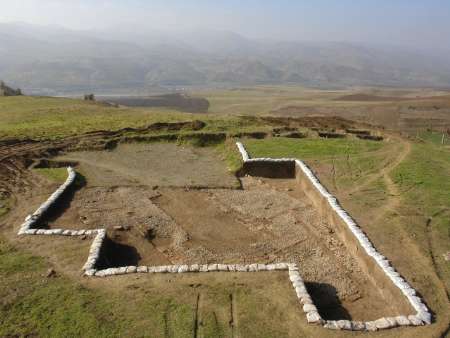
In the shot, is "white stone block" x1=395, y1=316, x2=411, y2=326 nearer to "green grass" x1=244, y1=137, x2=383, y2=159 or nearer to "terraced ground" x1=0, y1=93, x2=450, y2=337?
"terraced ground" x1=0, y1=93, x2=450, y2=337

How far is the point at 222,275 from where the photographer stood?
11.8 metres

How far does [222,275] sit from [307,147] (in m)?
14.8

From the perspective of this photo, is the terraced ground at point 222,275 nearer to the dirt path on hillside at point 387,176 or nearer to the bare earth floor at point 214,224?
the dirt path on hillside at point 387,176

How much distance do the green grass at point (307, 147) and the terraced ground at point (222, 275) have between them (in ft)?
0.38

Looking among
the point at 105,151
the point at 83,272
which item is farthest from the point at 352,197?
the point at 105,151

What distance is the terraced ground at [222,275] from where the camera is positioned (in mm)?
9727

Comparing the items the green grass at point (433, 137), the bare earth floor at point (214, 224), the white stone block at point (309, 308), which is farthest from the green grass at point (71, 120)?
the white stone block at point (309, 308)

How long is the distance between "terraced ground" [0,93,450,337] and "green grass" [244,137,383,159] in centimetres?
12

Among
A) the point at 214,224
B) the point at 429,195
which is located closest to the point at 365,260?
the point at 214,224

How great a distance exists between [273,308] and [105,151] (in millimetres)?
17926

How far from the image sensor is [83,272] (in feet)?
38.9

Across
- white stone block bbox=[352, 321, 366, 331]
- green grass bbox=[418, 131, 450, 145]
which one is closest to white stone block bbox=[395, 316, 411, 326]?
Answer: white stone block bbox=[352, 321, 366, 331]

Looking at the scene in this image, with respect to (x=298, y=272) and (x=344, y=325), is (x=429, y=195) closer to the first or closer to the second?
(x=298, y=272)

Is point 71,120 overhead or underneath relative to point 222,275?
underneath
